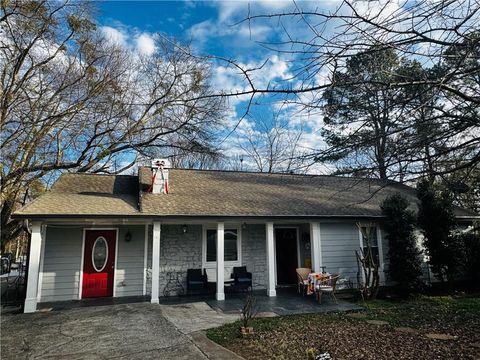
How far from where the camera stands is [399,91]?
310 cm

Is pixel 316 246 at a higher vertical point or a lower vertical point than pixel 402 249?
higher

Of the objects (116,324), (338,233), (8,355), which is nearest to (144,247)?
(116,324)

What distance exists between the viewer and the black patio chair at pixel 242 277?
405 inches

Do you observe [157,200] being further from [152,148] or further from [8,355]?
[152,148]

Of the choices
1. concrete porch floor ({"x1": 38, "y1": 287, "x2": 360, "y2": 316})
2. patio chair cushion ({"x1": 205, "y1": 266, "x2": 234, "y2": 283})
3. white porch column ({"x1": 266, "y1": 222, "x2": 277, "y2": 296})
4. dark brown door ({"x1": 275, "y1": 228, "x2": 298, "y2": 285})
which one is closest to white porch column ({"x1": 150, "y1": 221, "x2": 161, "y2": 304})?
concrete porch floor ({"x1": 38, "y1": 287, "x2": 360, "y2": 316})

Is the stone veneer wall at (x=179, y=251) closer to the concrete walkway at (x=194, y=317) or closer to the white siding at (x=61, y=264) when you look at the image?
the concrete walkway at (x=194, y=317)

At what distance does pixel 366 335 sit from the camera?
5.73 meters

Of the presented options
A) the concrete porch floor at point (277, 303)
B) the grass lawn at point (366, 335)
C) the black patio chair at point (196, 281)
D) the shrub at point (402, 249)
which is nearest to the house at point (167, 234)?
the black patio chair at point (196, 281)

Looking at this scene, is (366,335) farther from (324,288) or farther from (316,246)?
(316,246)

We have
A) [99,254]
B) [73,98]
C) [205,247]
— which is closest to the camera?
[99,254]

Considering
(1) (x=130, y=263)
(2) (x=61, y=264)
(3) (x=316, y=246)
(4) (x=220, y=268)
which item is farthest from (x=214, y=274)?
(2) (x=61, y=264)

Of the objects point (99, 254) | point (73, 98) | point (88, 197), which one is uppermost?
point (73, 98)

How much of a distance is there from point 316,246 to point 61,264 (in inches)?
318

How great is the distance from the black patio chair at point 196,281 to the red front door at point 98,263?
97.3 inches
